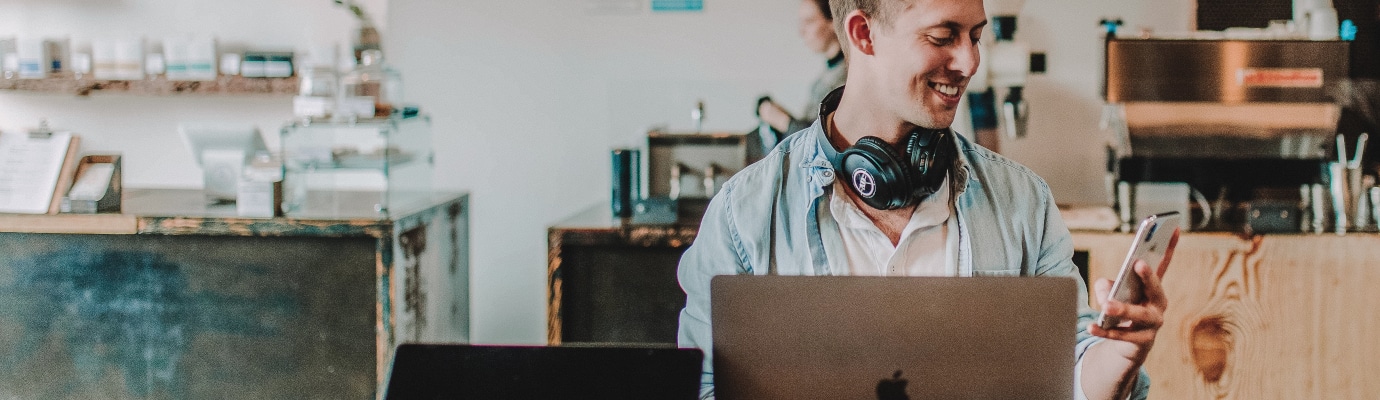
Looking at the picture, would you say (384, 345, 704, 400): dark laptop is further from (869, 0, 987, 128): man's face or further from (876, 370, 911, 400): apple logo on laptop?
(869, 0, 987, 128): man's face

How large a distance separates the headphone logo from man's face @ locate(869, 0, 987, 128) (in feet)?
0.28

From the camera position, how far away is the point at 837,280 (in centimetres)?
81

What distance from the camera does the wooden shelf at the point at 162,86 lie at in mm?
4270

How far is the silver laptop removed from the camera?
2.61ft

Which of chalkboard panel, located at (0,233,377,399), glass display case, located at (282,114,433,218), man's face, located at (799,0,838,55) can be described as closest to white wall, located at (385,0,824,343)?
glass display case, located at (282,114,433,218)

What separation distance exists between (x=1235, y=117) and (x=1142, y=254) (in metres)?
2.03

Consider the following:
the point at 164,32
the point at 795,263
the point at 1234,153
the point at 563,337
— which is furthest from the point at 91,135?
the point at 1234,153

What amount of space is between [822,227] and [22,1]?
4.75 metres

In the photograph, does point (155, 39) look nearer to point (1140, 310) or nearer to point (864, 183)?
point (864, 183)

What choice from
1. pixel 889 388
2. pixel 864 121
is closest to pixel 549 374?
pixel 889 388

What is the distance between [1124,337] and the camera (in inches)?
39.5

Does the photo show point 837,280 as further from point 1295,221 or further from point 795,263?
point 1295,221

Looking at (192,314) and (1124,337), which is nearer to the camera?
(1124,337)

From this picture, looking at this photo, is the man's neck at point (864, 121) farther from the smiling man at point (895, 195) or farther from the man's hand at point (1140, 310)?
the man's hand at point (1140, 310)
